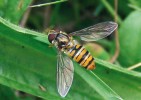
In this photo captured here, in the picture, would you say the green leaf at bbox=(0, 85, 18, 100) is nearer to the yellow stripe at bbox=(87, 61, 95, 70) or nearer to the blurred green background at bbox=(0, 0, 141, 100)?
the blurred green background at bbox=(0, 0, 141, 100)

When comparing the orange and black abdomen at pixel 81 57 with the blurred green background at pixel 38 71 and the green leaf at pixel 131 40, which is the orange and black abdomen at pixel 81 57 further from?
the green leaf at pixel 131 40

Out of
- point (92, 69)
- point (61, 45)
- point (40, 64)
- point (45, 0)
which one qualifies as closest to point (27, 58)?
point (40, 64)

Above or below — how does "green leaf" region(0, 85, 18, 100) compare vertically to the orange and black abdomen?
below

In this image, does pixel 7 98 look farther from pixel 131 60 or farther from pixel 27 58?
pixel 131 60

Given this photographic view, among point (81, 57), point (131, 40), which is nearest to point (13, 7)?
point (81, 57)

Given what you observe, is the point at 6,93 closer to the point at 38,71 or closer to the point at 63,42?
the point at 38,71

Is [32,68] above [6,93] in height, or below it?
above

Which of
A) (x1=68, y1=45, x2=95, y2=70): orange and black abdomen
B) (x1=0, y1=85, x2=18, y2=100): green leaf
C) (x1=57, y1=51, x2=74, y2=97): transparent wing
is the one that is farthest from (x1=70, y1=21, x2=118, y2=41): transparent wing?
(x1=0, y1=85, x2=18, y2=100): green leaf
